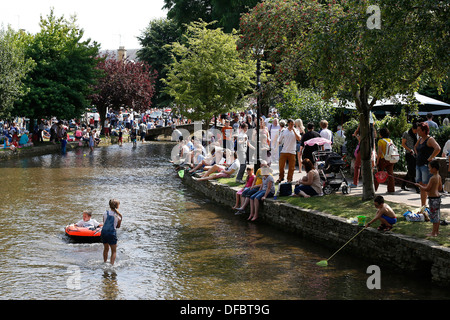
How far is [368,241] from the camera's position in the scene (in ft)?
36.8

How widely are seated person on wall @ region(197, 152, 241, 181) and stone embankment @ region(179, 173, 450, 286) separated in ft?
13.4

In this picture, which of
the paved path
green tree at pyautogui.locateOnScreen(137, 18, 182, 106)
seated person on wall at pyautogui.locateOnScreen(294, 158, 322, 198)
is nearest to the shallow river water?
seated person on wall at pyautogui.locateOnScreen(294, 158, 322, 198)

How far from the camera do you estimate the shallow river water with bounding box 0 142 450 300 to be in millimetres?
9734

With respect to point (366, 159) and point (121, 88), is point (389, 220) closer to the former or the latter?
point (366, 159)

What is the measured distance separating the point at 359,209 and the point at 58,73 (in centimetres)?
2915

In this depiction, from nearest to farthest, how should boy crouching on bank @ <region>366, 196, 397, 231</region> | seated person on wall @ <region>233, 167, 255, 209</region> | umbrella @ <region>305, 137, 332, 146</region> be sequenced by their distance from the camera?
boy crouching on bank @ <region>366, 196, 397, 231</region> < umbrella @ <region>305, 137, 332, 146</region> < seated person on wall @ <region>233, 167, 255, 209</region>

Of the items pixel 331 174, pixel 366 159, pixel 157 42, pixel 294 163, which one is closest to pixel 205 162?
pixel 294 163

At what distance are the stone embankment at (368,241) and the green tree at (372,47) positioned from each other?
1640 millimetres

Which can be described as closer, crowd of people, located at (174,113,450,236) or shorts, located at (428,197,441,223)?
shorts, located at (428,197,441,223)

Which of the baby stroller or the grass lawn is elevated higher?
the baby stroller

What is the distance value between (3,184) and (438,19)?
16.6 m

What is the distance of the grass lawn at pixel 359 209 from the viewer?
34.2 feet

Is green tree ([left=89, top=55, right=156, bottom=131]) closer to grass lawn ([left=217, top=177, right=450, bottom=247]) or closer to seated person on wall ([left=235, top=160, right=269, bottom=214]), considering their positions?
seated person on wall ([left=235, top=160, right=269, bottom=214])

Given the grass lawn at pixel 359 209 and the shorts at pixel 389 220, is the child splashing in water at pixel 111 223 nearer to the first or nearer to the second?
the grass lawn at pixel 359 209
